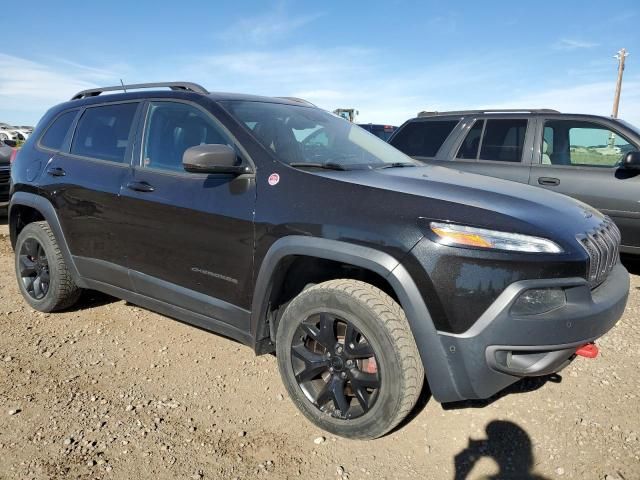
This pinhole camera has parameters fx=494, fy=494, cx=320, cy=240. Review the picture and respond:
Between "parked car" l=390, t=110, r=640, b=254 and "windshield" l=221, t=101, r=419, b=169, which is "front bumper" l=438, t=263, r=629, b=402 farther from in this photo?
"parked car" l=390, t=110, r=640, b=254

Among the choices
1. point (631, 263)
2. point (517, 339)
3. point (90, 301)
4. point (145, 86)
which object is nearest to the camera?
point (517, 339)

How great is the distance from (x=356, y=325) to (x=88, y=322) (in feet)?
8.57

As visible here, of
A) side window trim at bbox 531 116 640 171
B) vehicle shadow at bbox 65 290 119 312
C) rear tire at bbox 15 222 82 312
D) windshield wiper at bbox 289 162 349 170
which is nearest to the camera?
windshield wiper at bbox 289 162 349 170

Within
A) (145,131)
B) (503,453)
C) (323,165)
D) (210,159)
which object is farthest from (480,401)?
(145,131)

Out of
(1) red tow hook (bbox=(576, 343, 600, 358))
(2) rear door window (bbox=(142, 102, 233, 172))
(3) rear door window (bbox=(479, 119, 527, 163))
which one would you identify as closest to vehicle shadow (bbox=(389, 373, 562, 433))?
(1) red tow hook (bbox=(576, 343, 600, 358))

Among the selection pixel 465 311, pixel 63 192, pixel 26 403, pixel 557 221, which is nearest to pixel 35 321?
pixel 63 192

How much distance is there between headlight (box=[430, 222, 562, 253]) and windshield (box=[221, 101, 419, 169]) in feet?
2.95

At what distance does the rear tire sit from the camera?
386 cm

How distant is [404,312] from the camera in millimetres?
2252

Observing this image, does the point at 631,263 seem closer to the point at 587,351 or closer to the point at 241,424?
the point at 587,351

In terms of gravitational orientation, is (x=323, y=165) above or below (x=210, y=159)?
below

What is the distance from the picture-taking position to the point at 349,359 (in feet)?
7.95

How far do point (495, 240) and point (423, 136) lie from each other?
424 cm

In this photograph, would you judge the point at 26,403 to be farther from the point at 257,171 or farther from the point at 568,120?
the point at 568,120
